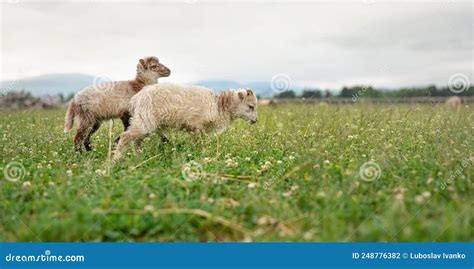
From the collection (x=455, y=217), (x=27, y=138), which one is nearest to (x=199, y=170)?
(x=455, y=217)

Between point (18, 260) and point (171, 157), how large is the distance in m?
3.41

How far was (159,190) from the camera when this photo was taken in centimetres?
591

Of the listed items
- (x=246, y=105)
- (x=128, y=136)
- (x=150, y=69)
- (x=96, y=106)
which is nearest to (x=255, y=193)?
(x=128, y=136)

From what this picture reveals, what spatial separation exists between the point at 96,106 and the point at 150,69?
1.42m

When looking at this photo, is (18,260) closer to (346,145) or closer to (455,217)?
(455,217)

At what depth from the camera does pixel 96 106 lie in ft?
31.8

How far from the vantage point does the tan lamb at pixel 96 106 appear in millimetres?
9695

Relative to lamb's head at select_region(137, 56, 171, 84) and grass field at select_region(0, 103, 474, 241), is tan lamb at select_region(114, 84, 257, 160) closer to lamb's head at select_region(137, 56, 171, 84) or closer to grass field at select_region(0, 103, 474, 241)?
grass field at select_region(0, 103, 474, 241)

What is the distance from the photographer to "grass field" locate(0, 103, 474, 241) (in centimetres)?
484

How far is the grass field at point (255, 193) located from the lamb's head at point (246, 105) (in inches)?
69.0

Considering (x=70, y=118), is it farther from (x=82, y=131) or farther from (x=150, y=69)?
(x=150, y=69)

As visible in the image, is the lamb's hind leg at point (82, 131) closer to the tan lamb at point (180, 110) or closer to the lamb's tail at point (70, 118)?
the lamb's tail at point (70, 118)

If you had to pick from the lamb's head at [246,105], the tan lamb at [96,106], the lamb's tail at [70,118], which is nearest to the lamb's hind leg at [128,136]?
the tan lamb at [96,106]

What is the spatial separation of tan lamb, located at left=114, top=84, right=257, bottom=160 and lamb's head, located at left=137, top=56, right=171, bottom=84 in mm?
1185
